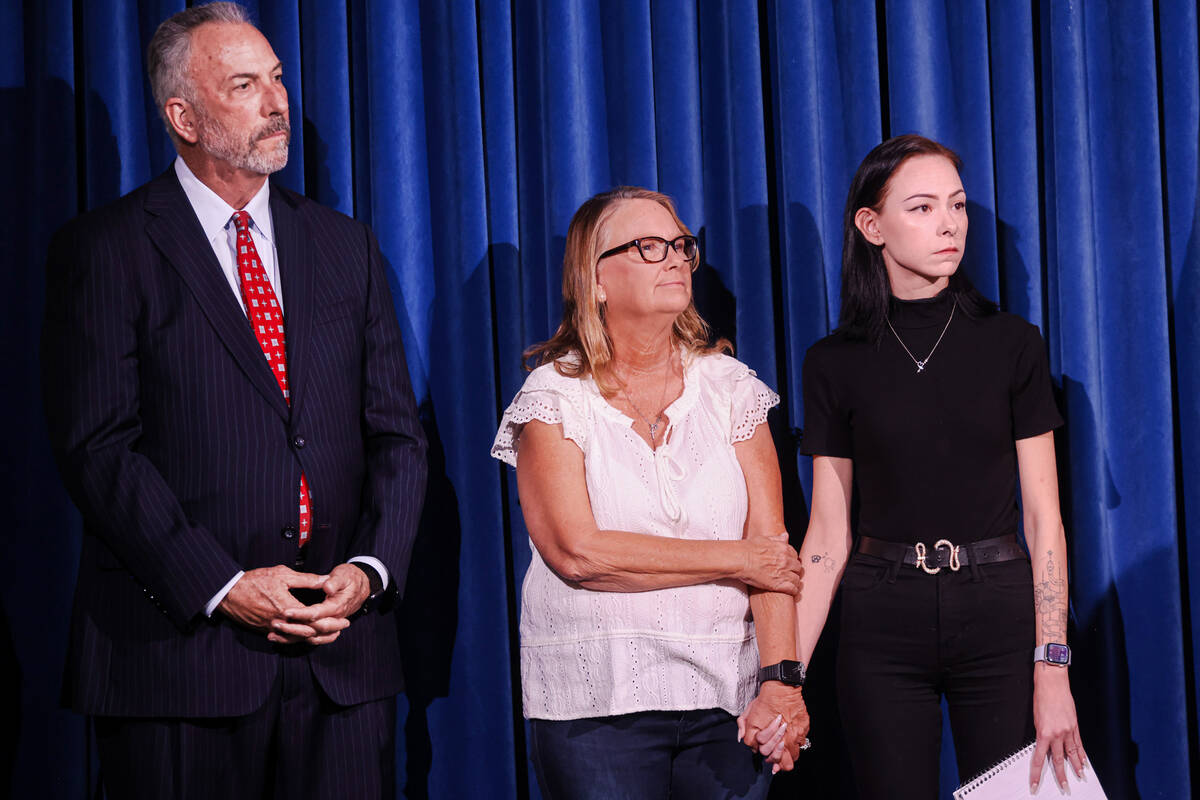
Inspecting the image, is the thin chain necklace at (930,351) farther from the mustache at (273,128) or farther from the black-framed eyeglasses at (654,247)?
the mustache at (273,128)

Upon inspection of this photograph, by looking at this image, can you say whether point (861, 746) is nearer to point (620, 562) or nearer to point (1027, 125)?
point (620, 562)

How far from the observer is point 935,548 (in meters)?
2.10

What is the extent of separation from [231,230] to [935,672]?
157cm

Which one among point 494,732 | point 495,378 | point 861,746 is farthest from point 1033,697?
point 495,378

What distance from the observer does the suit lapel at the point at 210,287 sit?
190 cm

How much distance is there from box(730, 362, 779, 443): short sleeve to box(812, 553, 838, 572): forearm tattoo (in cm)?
36

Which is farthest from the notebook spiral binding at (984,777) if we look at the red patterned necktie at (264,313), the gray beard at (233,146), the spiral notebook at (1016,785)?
the gray beard at (233,146)

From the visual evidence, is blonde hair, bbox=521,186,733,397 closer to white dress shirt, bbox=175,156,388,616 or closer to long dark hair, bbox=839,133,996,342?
long dark hair, bbox=839,133,996,342

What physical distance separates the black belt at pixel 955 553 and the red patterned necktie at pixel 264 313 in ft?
3.69

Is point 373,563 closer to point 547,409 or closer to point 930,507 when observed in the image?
point 547,409

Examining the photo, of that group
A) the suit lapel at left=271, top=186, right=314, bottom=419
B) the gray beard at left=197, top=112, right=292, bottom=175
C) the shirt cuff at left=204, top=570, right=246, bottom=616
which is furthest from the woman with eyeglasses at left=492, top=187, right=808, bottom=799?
the gray beard at left=197, top=112, right=292, bottom=175

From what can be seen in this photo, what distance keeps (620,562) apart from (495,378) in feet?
3.16

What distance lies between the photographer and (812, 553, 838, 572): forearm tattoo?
7.49 feet

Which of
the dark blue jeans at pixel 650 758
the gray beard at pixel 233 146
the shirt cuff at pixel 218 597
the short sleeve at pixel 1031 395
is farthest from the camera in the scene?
the short sleeve at pixel 1031 395
